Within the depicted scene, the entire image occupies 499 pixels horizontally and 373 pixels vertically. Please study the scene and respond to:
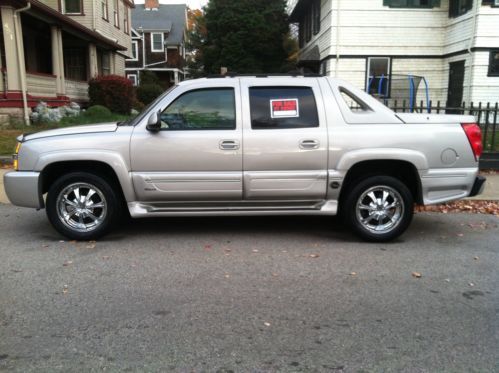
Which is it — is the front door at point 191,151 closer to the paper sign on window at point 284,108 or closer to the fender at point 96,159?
the fender at point 96,159

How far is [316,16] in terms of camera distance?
21.6m

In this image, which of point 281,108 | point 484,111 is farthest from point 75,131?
point 484,111

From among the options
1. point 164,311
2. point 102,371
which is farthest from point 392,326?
point 102,371

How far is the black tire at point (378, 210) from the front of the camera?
18.3ft

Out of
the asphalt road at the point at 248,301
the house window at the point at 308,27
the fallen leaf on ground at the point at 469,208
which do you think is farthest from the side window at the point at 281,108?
the house window at the point at 308,27

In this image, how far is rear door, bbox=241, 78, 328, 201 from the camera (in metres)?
5.47

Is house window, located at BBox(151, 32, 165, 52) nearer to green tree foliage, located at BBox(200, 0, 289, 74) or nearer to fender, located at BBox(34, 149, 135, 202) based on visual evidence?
green tree foliage, located at BBox(200, 0, 289, 74)

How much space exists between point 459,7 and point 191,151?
15658mm

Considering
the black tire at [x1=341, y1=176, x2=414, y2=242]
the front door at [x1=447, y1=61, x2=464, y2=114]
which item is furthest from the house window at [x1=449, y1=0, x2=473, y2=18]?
the black tire at [x1=341, y1=176, x2=414, y2=242]

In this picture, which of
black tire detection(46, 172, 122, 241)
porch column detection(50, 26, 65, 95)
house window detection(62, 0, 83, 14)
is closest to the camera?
black tire detection(46, 172, 122, 241)

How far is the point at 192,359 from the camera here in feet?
10.2

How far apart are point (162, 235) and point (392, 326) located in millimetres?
3214

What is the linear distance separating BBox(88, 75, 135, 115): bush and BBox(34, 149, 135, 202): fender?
16.2 metres

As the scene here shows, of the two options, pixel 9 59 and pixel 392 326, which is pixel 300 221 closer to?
pixel 392 326
